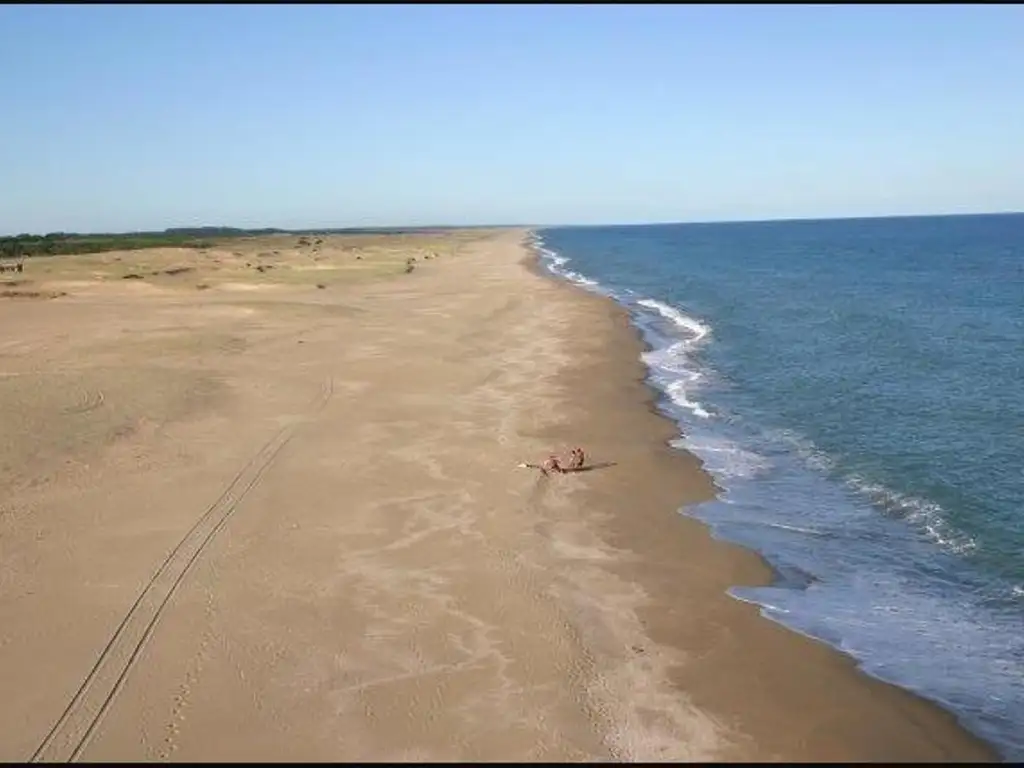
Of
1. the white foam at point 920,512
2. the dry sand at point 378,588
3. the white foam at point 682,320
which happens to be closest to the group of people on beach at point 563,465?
the dry sand at point 378,588

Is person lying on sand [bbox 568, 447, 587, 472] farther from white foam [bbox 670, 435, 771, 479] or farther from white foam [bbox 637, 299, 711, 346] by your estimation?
white foam [bbox 637, 299, 711, 346]

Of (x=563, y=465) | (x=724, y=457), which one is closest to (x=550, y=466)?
(x=563, y=465)

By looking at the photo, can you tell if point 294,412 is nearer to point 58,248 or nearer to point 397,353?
point 397,353

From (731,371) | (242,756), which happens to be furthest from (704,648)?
(731,371)

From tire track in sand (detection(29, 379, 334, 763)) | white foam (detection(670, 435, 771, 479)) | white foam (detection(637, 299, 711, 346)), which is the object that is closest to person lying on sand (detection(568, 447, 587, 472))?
white foam (detection(670, 435, 771, 479))

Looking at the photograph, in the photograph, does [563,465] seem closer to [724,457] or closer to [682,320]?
[724,457]

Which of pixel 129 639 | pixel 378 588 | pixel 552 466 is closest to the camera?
pixel 129 639

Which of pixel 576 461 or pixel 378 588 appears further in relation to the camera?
pixel 576 461

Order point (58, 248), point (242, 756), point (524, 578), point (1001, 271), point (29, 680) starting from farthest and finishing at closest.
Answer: point (58, 248)
point (1001, 271)
point (524, 578)
point (29, 680)
point (242, 756)
